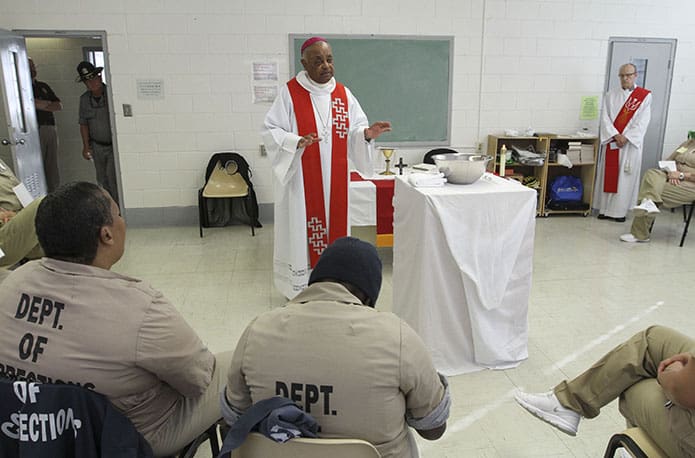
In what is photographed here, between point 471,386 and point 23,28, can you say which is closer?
point 471,386

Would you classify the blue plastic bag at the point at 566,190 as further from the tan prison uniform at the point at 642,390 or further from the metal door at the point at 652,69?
the tan prison uniform at the point at 642,390

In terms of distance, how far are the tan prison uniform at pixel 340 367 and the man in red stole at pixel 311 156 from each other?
2136 millimetres

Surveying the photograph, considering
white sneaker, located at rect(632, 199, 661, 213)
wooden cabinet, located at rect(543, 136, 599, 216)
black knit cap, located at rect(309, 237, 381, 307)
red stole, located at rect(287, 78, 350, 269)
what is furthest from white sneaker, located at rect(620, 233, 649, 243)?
black knit cap, located at rect(309, 237, 381, 307)

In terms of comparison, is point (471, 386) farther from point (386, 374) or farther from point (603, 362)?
point (386, 374)

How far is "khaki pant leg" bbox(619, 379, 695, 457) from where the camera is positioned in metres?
1.43

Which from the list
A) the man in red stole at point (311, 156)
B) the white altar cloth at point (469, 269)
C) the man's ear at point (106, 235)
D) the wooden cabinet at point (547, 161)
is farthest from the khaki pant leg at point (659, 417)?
the wooden cabinet at point (547, 161)

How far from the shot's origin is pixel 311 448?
41.3 inches

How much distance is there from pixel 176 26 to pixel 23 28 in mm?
1402

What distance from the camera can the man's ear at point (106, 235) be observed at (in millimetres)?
1462

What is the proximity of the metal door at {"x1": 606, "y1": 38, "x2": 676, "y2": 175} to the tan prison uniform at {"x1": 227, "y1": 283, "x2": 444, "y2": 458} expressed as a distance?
5975mm

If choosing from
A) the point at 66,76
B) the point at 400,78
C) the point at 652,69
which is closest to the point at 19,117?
the point at 66,76

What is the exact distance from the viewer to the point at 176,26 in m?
5.28

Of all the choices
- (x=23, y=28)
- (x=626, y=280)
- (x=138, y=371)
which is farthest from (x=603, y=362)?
(x=23, y=28)

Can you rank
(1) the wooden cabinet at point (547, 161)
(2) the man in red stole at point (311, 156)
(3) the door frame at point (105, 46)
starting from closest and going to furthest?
1. (2) the man in red stole at point (311, 156)
2. (3) the door frame at point (105, 46)
3. (1) the wooden cabinet at point (547, 161)
